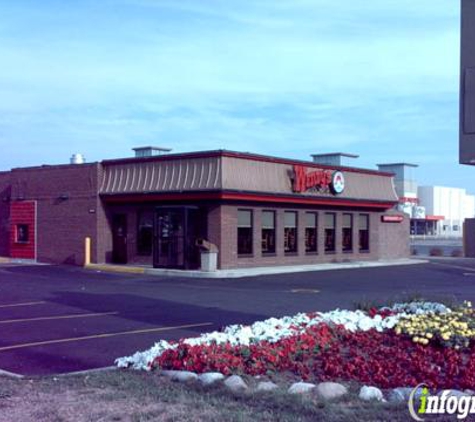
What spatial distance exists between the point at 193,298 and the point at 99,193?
14054 mm

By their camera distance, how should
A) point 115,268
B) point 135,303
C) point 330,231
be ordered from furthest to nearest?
point 330,231 → point 115,268 → point 135,303

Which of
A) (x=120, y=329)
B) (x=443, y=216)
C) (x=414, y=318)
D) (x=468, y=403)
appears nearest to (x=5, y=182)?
(x=120, y=329)

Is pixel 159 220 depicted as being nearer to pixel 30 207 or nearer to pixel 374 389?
pixel 30 207

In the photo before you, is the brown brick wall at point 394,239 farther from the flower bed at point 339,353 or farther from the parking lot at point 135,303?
the flower bed at point 339,353

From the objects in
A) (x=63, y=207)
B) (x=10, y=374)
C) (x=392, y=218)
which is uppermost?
(x=63, y=207)

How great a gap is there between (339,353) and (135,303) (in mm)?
9687

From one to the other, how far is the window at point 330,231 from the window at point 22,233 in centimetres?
1407

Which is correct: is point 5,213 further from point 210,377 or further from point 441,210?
point 441,210

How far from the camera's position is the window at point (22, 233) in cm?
3565

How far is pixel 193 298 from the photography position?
771 inches

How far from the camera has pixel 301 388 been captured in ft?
26.0

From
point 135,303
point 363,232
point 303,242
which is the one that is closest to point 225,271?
point 303,242

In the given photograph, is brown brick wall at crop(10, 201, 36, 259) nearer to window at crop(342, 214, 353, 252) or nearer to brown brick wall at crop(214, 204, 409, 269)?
brown brick wall at crop(214, 204, 409, 269)

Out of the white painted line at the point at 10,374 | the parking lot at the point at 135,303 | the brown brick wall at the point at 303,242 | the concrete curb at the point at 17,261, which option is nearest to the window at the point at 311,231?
the brown brick wall at the point at 303,242
